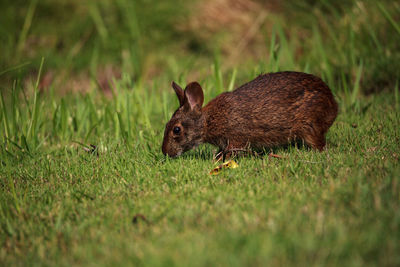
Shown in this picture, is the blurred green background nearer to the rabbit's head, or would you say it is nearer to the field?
the field

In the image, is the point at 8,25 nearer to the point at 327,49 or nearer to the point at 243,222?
the point at 327,49

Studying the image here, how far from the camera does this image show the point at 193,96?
13.0ft

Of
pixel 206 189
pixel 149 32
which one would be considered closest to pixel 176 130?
pixel 206 189

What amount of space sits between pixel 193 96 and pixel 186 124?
30cm

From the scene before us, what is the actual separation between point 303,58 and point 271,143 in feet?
8.85

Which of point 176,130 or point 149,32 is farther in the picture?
point 149,32

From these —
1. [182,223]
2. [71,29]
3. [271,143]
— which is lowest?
[271,143]

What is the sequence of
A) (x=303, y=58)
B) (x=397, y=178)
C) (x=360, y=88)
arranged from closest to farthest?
1. (x=397, y=178)
2. (x=360, y=88)
3. (x=303, y=58)

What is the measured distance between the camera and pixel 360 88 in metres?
5.48

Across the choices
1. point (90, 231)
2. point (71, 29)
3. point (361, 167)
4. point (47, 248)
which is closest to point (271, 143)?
point (361, 167)

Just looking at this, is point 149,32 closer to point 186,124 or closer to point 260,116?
point 186,124

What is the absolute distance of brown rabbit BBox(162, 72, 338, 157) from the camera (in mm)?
3795

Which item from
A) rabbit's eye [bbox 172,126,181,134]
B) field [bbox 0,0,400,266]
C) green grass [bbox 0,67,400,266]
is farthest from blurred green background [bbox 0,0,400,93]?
green grass [bbox 0,67,400,266]

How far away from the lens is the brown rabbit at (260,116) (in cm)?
379
